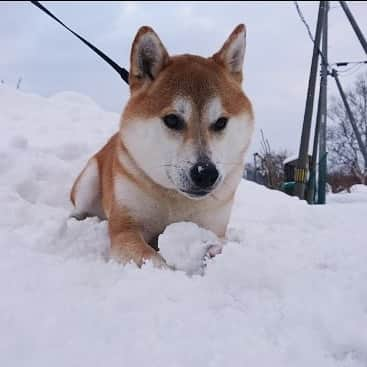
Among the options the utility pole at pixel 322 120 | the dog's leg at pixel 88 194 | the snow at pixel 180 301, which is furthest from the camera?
the utility pole at pixel 322 120

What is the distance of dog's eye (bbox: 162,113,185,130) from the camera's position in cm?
213

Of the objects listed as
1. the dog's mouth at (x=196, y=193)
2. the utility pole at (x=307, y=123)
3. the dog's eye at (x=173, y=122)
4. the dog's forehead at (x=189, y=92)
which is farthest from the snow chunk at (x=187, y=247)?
the utility pole at (x=307, y=123)

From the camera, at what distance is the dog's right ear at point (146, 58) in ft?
7.71

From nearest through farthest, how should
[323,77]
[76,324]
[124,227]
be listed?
[76,324] → [124,227] → [323,77]

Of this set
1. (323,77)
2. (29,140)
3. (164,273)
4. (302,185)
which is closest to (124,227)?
(164,273)

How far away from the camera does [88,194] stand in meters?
2.97

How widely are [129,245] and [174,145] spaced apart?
523 millimetres

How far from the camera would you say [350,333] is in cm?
113

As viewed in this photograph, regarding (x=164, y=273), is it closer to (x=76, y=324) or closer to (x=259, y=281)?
(x=259, y=281)

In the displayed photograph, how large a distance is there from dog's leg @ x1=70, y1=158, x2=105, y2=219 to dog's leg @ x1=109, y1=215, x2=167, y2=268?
2.23ft

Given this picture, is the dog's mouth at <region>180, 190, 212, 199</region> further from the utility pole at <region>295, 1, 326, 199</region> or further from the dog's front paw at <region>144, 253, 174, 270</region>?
the utility pole at <region>295, 1, 326, 199</region>

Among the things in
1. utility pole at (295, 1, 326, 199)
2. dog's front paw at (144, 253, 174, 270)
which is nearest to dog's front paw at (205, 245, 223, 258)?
dog's front paw at (144, 253, 174, 270)

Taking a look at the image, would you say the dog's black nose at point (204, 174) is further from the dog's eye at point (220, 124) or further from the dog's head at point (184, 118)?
the dog's eye at point (220, 124)

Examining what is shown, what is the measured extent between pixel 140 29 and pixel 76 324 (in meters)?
1.64
